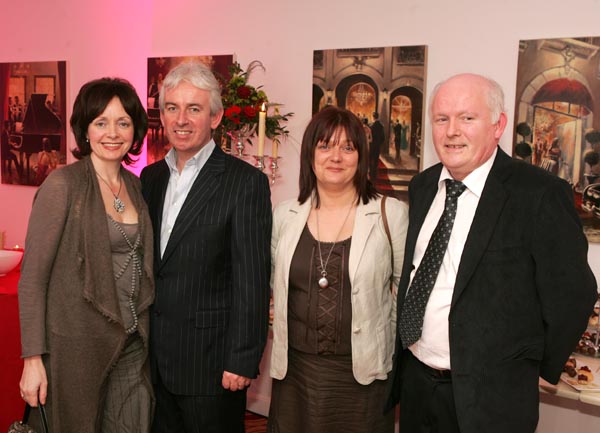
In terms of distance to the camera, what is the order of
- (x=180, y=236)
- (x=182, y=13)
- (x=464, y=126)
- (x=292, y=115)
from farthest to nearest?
(x=182, y=13), (x=292, y=115), (x=180, y=236), (x=464, y=126)

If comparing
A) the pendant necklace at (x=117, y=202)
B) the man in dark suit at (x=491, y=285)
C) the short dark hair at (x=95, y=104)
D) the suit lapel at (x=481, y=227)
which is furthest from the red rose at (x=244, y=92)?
the suit lapel at (x=481, y=227)

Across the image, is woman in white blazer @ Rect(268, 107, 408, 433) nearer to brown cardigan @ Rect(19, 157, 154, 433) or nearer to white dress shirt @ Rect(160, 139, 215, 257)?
white dress shirt @ Rect(160, 139, 215, 257)

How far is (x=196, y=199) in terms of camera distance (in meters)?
2.25

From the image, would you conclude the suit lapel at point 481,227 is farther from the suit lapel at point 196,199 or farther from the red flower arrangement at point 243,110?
the red flower arrangement at point 243,110

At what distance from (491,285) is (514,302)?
9 centimetres

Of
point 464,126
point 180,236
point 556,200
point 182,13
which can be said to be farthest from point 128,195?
point 182,13

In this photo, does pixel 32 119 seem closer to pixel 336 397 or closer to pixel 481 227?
pixel 336 397

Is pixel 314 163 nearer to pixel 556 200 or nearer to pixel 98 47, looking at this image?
pixel 556 200

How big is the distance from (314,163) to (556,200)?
903 mm

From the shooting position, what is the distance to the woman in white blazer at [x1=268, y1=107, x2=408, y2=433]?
220 cm

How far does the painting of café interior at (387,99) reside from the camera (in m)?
3.16

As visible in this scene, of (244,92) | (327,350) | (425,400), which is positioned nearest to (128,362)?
(327,350)

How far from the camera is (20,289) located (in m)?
2.02

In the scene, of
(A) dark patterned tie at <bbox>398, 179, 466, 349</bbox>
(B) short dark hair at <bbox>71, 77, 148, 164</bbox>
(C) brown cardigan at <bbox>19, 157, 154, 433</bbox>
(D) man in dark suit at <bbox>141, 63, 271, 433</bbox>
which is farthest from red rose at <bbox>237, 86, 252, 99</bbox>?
(A) dark patterned tie at <bbox>398, 179, 466, 349</bbox>
